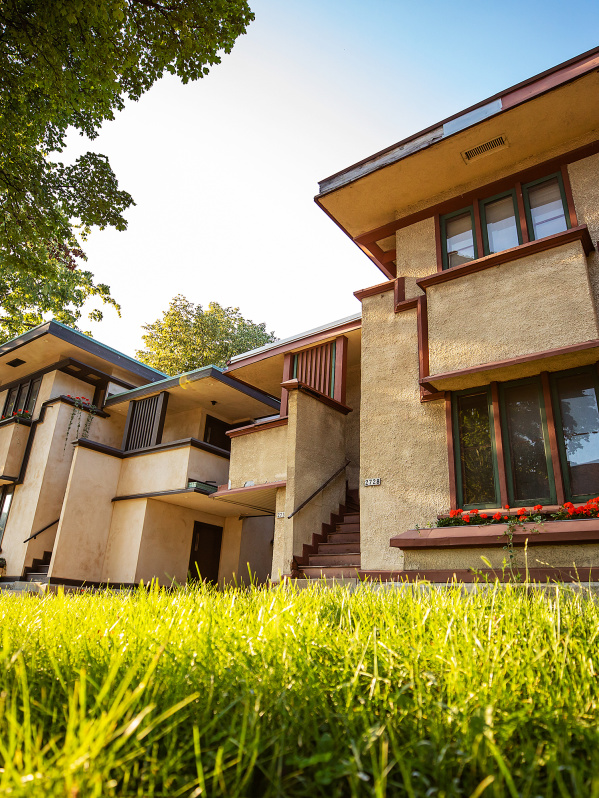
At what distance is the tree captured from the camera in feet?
81.6

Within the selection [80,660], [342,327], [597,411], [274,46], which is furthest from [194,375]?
[80,660]

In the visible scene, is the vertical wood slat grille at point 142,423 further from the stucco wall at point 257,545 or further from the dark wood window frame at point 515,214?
the dark wood window frame at point 515,214

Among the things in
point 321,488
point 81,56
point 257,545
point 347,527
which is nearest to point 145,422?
point 257,545

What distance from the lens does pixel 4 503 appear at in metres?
14.8

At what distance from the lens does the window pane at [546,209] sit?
25.5ft

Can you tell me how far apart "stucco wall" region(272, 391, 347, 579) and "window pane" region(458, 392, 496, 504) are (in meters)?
3.17

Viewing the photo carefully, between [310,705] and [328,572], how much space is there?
265 inches

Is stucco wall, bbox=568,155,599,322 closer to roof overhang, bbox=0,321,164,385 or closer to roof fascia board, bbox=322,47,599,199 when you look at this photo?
roof fascia board, bbox=322,47,599,199

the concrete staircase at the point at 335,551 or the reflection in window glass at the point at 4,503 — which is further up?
the reflection in window glass at the point at 4,503

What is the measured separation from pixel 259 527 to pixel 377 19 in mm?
12456

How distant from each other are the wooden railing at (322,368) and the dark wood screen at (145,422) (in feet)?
14.0

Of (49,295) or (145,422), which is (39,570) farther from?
(49,295)

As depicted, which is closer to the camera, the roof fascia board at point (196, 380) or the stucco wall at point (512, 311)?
the stucco wall at point (512, 311)

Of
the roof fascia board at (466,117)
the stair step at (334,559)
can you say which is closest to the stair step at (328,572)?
the stair step at (334,559)
